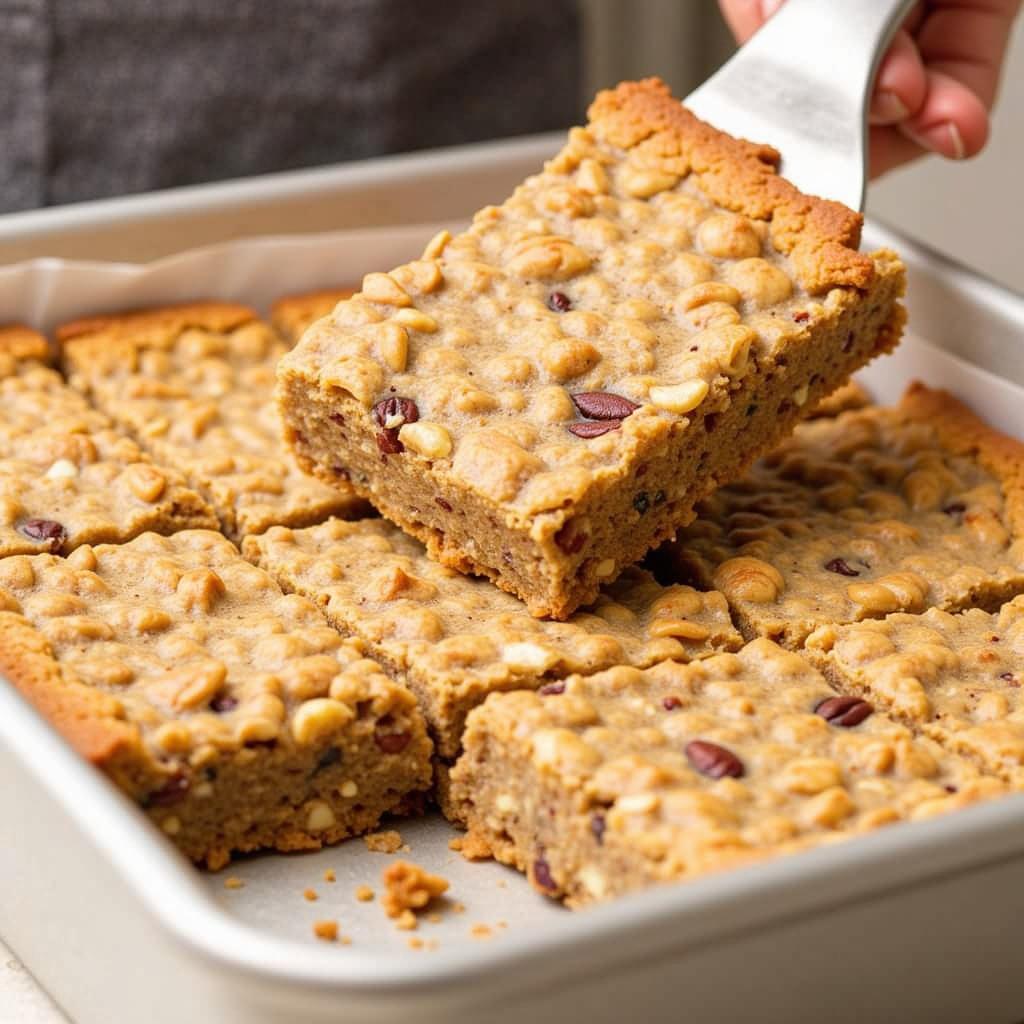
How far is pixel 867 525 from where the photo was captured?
3092 mm

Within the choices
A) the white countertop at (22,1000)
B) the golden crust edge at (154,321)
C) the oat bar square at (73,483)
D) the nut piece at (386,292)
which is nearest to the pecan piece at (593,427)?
the nut piece at (386,292)

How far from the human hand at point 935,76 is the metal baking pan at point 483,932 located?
1.81 meters

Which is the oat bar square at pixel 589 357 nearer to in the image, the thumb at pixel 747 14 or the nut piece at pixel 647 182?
the nut piece at pixel 647 182

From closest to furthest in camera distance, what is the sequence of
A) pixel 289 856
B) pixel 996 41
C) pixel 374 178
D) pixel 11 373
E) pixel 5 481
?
pixel 289 856
pixel 5 481
pixel 11 373
pixel 996 41
pixel 374 178

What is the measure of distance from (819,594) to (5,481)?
56.5 inches

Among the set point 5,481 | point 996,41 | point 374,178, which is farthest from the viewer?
point 374,178

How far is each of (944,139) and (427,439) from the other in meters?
1.51

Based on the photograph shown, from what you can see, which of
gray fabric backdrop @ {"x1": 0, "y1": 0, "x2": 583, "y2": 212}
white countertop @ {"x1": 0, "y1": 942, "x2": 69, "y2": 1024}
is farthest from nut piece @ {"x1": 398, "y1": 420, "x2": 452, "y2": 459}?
gray fabric backdrop @ {"x1": 0, "y1": 0, "x2": 583, "y2": 212}

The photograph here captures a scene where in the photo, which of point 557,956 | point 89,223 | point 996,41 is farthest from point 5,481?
point 996,41

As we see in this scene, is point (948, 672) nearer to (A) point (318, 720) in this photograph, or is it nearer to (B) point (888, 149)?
(A) point (318, 720)

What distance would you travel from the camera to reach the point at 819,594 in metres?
2.86

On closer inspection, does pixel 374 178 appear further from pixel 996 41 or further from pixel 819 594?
pixel 819 594

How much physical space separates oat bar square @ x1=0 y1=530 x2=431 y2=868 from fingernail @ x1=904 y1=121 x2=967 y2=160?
1.72 m

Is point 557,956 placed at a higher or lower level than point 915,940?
higher
